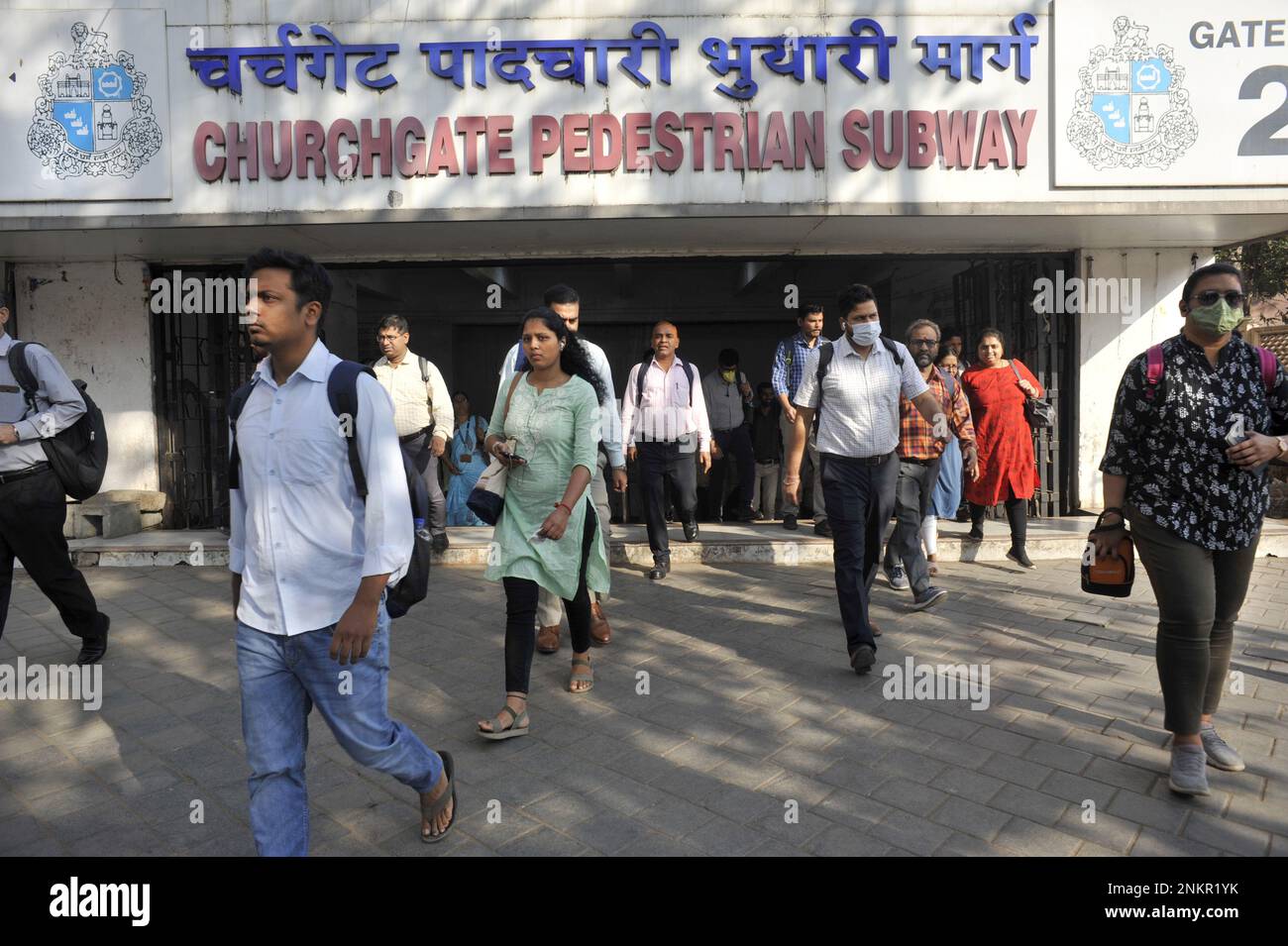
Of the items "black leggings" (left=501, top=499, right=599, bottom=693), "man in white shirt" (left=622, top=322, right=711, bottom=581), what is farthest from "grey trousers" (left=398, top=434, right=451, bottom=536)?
"black leggings" (left=501, top=499, right=599, bottom=693)

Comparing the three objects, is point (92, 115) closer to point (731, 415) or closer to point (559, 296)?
point (559, 296)

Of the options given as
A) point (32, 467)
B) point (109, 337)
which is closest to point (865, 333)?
point (32, 467)

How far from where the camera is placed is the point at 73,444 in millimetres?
4434

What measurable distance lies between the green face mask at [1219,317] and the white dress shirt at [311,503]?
2940 millimetres

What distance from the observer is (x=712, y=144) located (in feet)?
24.2

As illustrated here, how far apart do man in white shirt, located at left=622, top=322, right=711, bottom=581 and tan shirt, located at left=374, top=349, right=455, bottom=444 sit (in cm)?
149

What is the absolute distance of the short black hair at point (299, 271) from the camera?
7.83ft

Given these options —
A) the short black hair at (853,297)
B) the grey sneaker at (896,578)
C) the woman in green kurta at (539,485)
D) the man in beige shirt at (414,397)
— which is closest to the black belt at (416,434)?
the man in beige shirt at (414,397)

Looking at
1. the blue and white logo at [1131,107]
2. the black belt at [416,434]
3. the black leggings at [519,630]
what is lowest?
the black leggings at [519,630]

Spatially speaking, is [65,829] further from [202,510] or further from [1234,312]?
[202,510]

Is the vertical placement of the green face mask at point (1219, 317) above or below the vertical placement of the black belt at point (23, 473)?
above

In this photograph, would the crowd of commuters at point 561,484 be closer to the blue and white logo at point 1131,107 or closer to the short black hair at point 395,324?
the short black hair at point 395,324

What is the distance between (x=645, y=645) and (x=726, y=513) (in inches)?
233

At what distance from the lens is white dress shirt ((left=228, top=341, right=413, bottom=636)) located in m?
2.40
